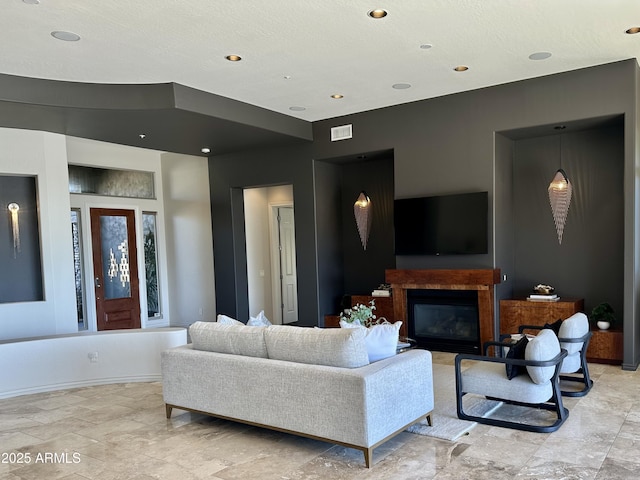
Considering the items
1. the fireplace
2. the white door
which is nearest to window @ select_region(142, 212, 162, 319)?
the white door

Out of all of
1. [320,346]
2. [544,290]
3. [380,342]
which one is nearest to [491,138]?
[544,290]

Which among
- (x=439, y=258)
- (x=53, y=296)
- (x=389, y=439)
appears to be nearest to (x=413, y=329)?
(x=439, y=258)

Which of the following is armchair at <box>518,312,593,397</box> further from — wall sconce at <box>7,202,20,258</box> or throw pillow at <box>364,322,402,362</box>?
wall sconce at <box>7,202,20,258</box>

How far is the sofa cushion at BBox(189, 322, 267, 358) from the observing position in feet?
12.6

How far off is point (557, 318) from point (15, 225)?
663 cm

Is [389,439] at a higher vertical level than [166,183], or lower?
lower

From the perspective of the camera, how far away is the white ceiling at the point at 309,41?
388 centimetres

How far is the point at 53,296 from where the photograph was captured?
6480mm

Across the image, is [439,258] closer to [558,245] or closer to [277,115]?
[558,245]

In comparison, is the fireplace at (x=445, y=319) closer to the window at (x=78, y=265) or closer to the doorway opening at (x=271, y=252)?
the doorway opening at (x=271, y=252)

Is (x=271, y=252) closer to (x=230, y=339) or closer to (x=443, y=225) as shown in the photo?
(x=443, y=225)

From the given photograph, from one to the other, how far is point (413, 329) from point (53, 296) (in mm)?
4648

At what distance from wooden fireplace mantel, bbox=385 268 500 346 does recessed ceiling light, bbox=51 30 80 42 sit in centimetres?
439

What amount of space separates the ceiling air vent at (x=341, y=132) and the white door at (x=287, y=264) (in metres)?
2.45
